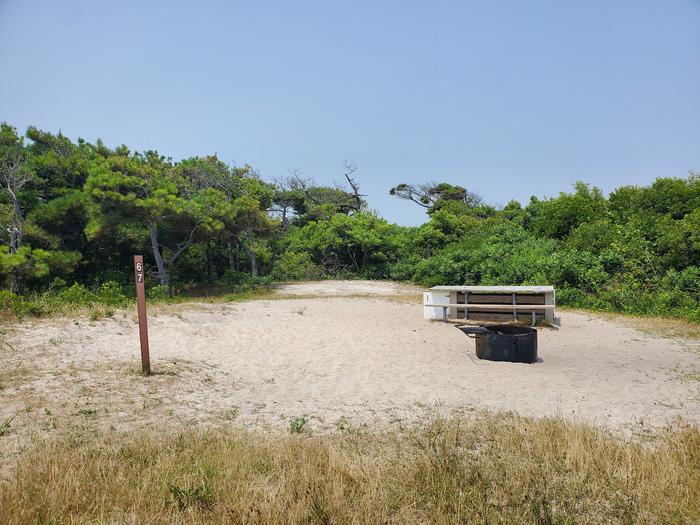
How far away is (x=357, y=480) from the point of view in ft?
9.95

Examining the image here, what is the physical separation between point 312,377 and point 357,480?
3.56 m

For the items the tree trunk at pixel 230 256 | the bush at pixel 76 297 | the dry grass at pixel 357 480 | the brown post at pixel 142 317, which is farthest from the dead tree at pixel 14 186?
the dry grass at pixel 357 480

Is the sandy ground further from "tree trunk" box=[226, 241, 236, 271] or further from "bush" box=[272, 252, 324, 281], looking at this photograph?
"bush" box=[272, 252, 324, 281]

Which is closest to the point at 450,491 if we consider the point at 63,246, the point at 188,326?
the point at 188,326

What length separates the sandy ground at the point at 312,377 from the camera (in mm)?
4668

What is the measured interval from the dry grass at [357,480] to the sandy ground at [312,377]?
793 millimetres

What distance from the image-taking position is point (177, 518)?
2520 mm

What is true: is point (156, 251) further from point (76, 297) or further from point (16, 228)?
point (76, 297)

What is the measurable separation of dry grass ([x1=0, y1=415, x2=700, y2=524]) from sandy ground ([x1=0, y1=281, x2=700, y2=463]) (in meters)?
0.79

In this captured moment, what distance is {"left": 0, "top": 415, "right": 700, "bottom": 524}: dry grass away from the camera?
2.62 metres

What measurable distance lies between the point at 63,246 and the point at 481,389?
1768 centimetres

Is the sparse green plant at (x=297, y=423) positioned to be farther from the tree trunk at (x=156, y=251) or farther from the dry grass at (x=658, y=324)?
the tree trunk at (x=156, y=251)

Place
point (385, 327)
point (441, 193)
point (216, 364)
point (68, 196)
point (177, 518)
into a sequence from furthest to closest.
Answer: point (441, 193), point (68, 196), point (385, 327), point (216, 364), point (177, 518)

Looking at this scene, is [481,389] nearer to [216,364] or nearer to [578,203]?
[216,364]
